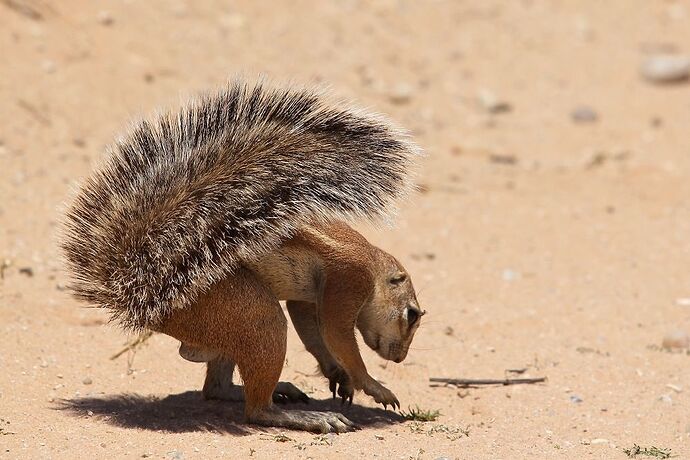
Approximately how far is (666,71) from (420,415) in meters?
12.9

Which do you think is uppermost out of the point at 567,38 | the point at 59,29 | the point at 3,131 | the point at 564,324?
the point at 567,38

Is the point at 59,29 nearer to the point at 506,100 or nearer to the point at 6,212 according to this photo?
the point at 6,212

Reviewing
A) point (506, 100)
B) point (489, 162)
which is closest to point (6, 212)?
point (489, 162)

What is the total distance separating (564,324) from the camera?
9.08 meters

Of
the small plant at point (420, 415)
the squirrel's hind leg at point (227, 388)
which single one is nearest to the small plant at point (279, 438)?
the squirrel's hind leg at point (227, 388)

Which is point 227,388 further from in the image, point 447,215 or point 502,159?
point 502,159

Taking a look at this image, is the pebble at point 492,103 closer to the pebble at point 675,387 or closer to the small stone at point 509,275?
the small stone at point 509,275

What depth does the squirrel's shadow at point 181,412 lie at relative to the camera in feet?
21.1

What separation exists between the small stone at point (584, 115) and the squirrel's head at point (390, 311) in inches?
411

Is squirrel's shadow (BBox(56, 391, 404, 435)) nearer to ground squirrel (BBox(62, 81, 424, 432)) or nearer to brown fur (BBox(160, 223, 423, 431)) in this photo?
brown fur (BBox(160, 223, 423, 431))

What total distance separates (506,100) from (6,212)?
9.44 metres

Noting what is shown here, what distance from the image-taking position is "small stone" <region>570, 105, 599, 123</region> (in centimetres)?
1652

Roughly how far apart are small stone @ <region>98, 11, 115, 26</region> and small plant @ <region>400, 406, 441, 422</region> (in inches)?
356

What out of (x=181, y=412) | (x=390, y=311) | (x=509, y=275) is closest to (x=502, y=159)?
(x=509, y=275)
